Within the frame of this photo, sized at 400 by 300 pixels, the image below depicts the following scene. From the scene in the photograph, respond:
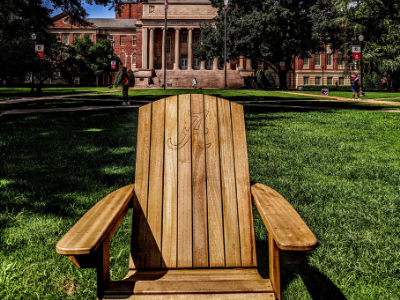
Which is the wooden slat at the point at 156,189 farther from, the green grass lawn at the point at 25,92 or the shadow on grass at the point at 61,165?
the green grass lawn at the point at 25,92

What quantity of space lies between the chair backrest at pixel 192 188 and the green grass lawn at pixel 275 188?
0.62m

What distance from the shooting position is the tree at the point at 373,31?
34.7 meters

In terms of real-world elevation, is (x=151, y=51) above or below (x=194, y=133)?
above

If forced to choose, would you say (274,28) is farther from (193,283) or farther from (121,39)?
(121,39)

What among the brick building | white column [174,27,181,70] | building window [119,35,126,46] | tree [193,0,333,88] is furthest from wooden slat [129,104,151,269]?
building window [119,35,126,46]

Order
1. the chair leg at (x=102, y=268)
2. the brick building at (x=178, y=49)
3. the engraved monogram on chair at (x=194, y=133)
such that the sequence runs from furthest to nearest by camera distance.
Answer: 1. the brick building at (x=178, y=49)
2. the engraved monogram on chair at (x=194, y=133)
3. the chair leg at (x=102, y=268)

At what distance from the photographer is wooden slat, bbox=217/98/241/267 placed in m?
2.08

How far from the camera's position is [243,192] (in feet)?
7.17

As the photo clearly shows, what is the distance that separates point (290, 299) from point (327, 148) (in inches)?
180

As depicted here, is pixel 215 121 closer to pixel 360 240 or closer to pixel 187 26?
pixel 360 240

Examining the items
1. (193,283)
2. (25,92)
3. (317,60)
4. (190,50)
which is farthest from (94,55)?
(193,283)

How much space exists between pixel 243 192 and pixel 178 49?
62.6m

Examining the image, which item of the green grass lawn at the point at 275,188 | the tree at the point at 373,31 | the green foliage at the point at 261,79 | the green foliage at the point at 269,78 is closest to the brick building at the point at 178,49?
the green foliage at the point at 261,79

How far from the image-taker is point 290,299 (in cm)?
230
